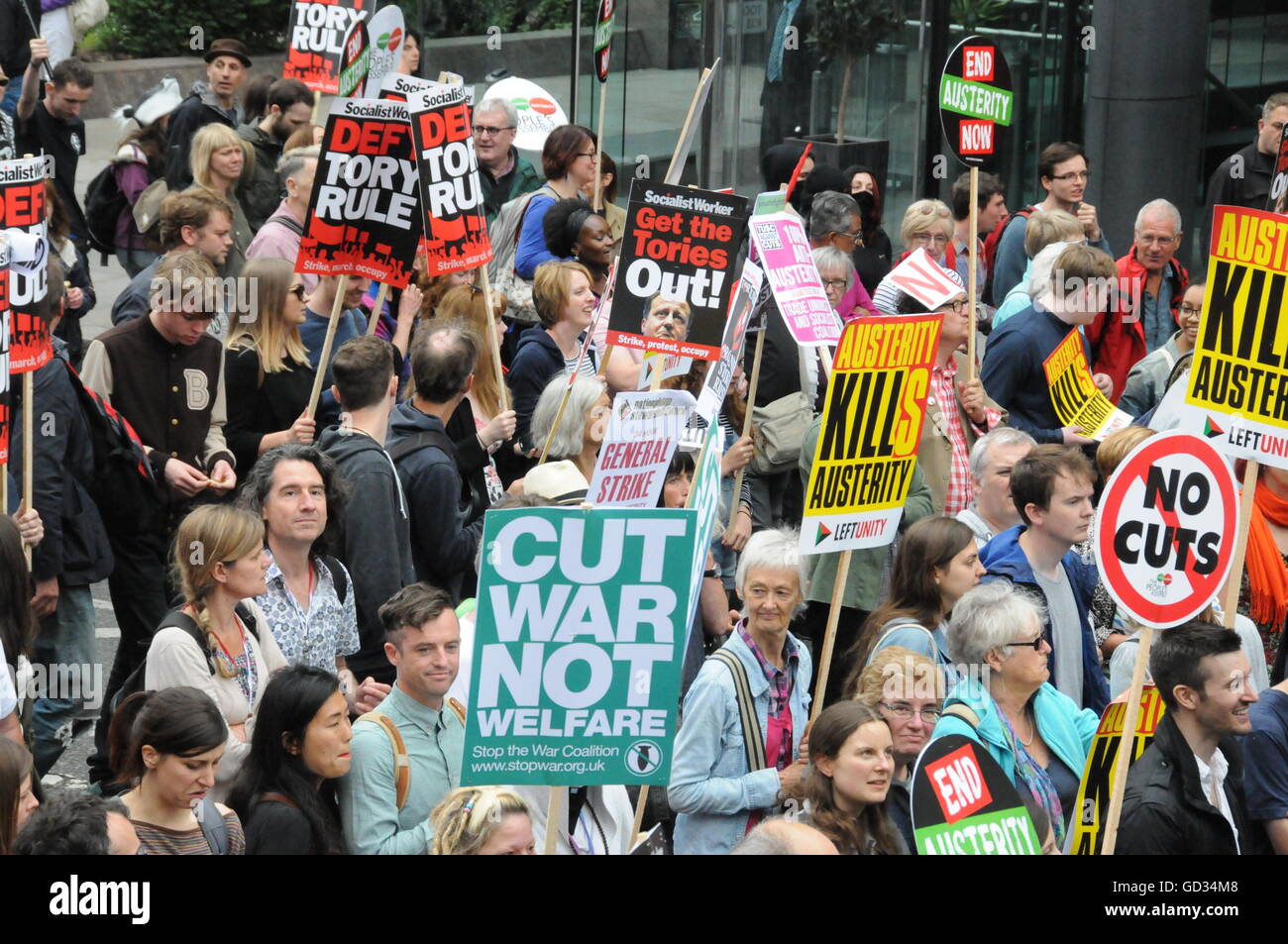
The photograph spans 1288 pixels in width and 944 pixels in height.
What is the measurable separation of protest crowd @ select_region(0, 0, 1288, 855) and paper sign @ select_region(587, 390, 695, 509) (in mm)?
16

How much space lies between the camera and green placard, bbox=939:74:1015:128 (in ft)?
33.9

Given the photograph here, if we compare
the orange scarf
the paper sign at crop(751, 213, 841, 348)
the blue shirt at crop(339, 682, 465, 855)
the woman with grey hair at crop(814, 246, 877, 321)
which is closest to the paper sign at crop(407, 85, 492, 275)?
the paper sign at crop(751, 213, 841, 348)

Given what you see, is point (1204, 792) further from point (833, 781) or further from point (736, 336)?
point (736, 336)

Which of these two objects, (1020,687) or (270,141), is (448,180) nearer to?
(1020,687)

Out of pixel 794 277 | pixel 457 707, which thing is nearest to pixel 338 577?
pixel 457 707

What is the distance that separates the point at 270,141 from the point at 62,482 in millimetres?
4959

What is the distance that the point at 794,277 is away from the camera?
7723mm

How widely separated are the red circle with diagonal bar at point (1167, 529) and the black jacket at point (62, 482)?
3.72 metres

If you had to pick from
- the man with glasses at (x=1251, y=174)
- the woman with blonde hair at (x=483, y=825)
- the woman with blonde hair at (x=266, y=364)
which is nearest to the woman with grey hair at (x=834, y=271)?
the woman with blonde hair at (x=266, y=364)

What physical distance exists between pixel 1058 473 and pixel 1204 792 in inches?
61.1

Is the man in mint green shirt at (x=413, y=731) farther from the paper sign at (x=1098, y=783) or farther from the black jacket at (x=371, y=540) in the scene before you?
the paper sign at (x=1098, y=783)

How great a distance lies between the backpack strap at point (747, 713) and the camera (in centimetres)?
549
